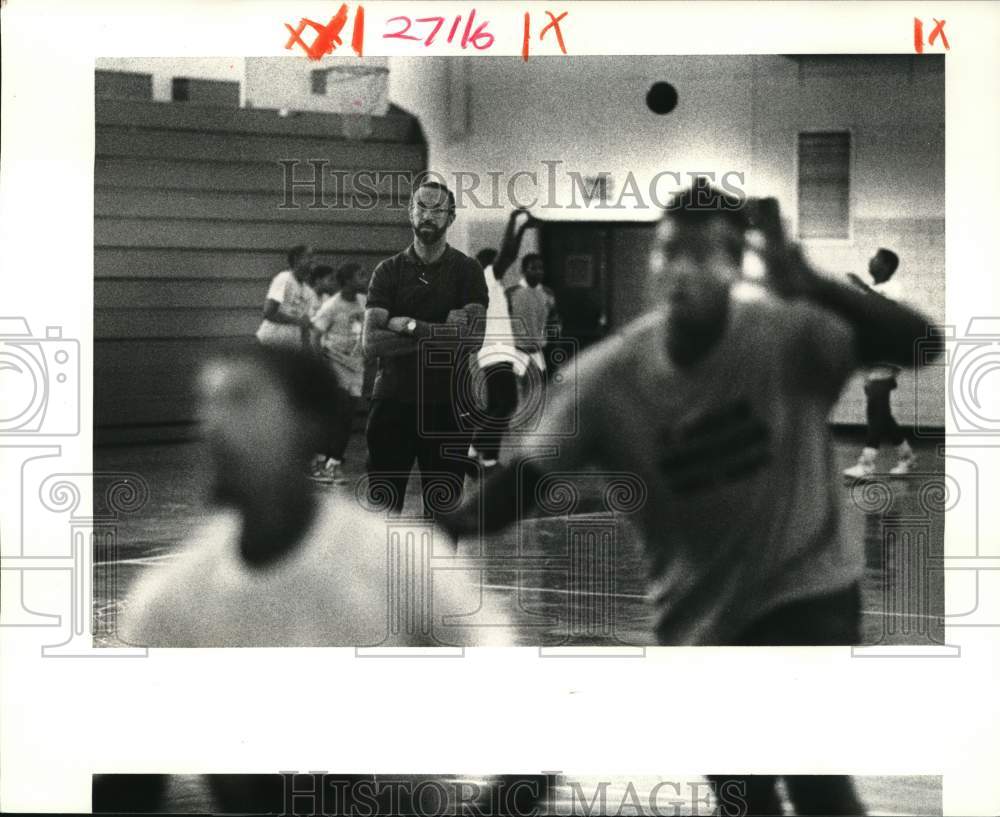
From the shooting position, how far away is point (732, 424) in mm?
3756

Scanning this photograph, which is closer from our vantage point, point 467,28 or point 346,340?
point 467,28

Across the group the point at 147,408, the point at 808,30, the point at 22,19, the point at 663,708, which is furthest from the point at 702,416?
the point at 22,19

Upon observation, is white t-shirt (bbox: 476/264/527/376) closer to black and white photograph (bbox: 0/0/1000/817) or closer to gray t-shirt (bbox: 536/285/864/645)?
black and white photograph (bbox: 0/0/1000/817)

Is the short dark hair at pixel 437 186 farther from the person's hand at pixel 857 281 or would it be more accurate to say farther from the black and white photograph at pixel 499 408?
the person's hand at pixel 857 281

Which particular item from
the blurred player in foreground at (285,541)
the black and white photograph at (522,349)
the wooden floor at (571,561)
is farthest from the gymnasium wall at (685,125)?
the blurred player in foreground at (285,541)

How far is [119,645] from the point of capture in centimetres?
388

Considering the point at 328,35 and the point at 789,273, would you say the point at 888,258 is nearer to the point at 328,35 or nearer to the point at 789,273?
the point at 789,273

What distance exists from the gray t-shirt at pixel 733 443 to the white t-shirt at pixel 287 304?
73 centimetres

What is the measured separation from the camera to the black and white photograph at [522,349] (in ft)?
12.4

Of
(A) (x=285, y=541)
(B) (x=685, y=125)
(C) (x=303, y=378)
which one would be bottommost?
(A) (x=285, y=541)

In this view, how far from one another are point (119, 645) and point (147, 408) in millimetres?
667

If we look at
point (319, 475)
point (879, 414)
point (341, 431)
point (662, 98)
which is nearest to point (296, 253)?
point (341, 431)

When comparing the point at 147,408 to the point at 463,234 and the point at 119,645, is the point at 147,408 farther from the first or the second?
the point at 463,234

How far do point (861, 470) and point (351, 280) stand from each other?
4.92 ft
